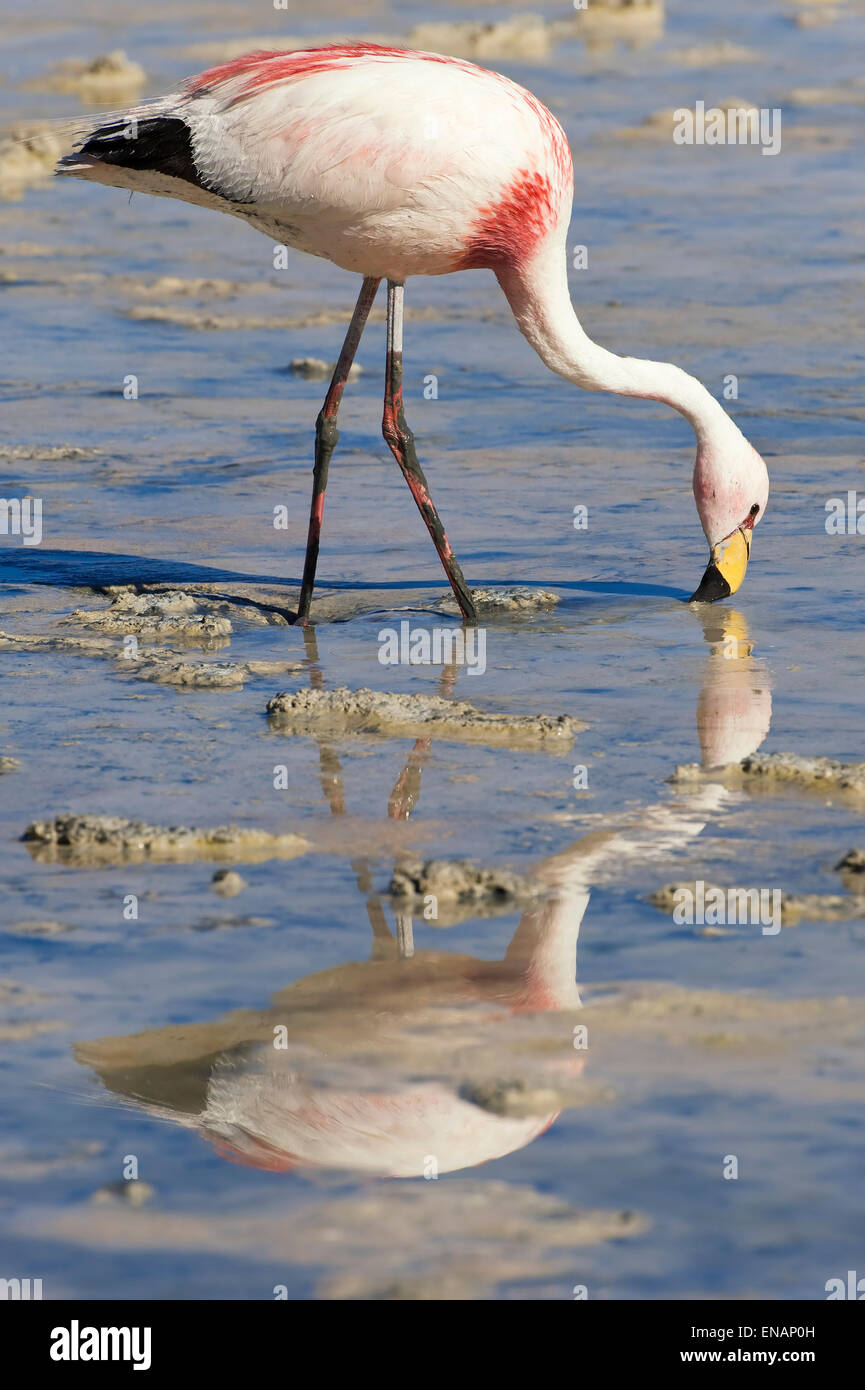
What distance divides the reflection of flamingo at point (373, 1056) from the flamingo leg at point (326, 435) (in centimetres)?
248

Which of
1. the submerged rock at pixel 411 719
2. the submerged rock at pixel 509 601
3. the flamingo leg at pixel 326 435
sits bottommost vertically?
the submerged rock at pixel 411 719

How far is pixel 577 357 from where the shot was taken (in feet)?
22.8

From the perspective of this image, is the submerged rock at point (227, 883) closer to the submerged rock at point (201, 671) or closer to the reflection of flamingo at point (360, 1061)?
the reflection of flamingo at point (360, 1061)

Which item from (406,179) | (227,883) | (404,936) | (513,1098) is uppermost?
(406,179)

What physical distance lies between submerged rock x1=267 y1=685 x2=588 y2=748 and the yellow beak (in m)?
1.36

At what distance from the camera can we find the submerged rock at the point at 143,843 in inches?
195

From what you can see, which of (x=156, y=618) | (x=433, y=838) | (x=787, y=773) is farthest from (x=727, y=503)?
(x=433, y=838)

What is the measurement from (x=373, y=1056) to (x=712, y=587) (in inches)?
133

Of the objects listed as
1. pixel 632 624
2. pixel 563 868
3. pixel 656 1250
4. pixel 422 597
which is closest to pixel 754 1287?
pixel 656 1250

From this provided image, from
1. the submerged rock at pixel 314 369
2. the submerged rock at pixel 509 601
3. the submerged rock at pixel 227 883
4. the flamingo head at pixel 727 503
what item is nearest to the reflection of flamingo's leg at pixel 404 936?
the submerged rock at pixel 227 883

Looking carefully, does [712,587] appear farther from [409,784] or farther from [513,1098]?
[513,1098]

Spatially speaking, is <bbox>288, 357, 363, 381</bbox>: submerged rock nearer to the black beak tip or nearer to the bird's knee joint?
the bird's knee joint

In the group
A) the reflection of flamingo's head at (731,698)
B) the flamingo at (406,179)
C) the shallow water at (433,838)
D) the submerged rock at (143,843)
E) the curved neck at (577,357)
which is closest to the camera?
the shallow water at (433,838)

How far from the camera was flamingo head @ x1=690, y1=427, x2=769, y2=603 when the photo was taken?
23.1 feet
